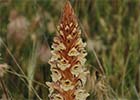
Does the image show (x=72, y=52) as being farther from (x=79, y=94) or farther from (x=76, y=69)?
(x=79, y=94)

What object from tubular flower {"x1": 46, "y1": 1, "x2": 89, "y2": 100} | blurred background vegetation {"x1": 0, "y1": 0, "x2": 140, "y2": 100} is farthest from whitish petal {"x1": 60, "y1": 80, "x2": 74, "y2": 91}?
blurred background vegetation {"x1": 0, "y1": 0, "x2": 140, "y2": 100}

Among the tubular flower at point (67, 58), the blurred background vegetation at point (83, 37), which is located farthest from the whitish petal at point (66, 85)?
the blurred background vegetation at point (83, 37)

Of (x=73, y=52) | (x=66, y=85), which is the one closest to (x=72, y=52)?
(x=73, y=52)

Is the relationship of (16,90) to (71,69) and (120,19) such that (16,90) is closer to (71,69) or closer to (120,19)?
(71,69)

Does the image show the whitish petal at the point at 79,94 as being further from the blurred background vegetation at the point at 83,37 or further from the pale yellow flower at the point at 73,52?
the blurred background vegetation at the point at 83,37

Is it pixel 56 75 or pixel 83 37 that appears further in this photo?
pixel 83 37

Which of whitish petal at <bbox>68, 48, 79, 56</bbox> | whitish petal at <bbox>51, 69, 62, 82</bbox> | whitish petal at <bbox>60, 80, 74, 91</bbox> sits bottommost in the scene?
whitish petal at <bbox>60, 80, 74, 91</bbox>

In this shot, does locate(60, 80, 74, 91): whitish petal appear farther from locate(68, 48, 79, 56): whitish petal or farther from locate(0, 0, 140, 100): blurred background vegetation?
locate(0, 0, 140, 100): blurred background vegetation

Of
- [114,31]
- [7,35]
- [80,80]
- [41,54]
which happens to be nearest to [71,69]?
[80,80]
